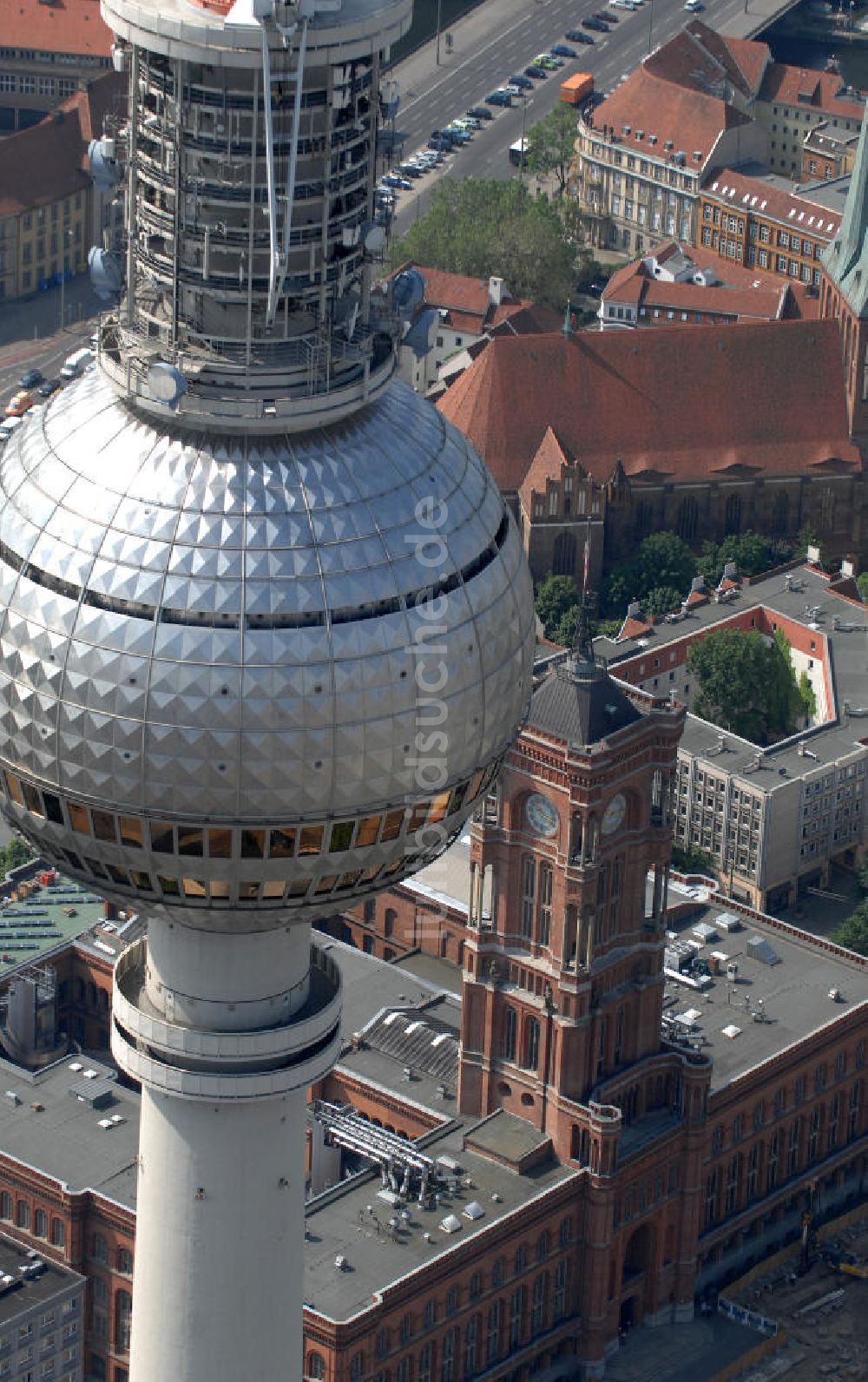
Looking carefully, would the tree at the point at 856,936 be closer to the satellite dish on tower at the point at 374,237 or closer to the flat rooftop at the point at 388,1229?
the flat rooftop at the point at 388,1229

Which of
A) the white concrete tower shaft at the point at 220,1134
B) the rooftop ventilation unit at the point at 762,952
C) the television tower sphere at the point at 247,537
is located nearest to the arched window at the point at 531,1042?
the rooftop ventilation unit at the point at 762,952

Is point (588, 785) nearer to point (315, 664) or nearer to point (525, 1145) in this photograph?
point (525, 1145)

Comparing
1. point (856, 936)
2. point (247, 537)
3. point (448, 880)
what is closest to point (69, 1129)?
point (448, 880)

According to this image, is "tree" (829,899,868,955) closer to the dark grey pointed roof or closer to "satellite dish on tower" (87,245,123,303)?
the dark grey pointed roof

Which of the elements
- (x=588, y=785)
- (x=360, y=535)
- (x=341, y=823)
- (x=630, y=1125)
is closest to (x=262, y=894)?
(x=341, y=823)

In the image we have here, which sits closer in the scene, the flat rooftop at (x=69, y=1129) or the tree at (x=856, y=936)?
the flat rooftop at (x=69, y=1129)

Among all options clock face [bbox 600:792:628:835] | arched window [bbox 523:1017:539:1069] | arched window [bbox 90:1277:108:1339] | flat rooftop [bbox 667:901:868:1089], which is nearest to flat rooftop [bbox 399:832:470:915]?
flat rooftop [bbox 667:901:868:1089]
